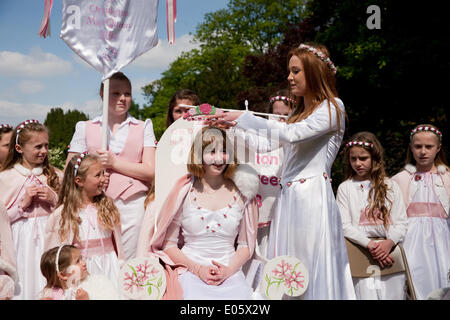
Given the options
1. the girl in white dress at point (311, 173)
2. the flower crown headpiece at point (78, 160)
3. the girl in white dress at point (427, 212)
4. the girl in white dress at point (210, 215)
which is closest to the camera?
the girl in white dress at point (311, 173)

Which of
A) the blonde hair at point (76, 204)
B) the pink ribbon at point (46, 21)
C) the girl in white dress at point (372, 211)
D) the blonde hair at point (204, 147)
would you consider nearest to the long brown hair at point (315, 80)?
the blonde hair at point (204, 147)

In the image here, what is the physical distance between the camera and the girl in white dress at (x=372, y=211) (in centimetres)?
482

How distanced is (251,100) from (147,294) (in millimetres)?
17035

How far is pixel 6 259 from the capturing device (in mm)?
4277

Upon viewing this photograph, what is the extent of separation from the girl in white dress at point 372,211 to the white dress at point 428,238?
2.69ft

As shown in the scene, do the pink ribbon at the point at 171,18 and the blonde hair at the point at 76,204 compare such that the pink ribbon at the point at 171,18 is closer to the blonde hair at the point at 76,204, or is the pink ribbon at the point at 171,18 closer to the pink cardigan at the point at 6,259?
the blonde hair at the point at 76,204

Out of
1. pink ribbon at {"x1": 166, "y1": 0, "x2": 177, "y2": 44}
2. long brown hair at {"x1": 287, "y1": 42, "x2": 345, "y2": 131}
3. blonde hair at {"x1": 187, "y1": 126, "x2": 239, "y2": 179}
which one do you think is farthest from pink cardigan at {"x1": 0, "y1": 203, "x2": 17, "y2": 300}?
long brown hair at {"x1": 287, "y1": 42, "x2": 345, "y2": 131}

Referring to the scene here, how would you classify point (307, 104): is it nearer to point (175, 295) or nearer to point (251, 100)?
point (175, 295)

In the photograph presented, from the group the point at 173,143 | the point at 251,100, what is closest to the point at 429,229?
the point at 173,143

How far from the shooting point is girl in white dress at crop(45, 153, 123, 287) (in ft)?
13.6

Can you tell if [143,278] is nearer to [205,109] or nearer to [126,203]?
[126,203]

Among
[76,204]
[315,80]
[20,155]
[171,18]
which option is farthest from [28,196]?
[315,80]

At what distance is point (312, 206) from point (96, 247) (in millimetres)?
1939

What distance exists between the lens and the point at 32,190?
181 inches
